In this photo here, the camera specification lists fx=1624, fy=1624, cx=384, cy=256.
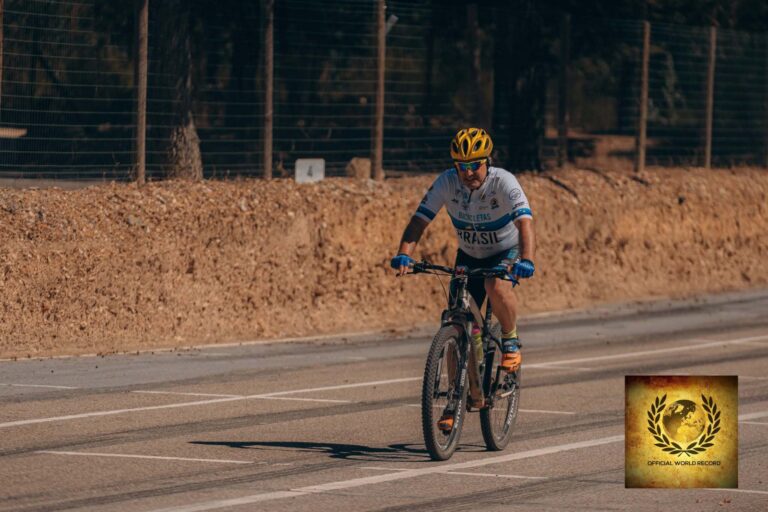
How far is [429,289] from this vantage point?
2152 centimetres

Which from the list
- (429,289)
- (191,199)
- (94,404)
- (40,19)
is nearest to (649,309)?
(429,289)

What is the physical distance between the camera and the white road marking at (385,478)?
9.23 m

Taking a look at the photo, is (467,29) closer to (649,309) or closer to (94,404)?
(649,309)

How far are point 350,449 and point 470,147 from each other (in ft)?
7.47

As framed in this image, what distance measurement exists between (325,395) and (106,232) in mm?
4571

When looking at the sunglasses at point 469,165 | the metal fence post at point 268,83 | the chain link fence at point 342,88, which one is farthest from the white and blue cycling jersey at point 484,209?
the metal fence post at point 268,83

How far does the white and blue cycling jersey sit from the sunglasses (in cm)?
12

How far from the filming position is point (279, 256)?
19.8 metres

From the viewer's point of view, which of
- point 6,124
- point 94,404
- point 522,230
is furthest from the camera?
point 6,124

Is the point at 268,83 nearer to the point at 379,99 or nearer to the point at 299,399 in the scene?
the point at 379,99

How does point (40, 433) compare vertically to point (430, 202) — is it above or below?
below

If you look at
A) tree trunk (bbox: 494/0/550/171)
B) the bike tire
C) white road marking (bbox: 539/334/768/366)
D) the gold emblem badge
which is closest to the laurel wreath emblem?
the gold emblem badge

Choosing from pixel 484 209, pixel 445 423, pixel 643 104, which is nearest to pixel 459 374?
pixel 445 423

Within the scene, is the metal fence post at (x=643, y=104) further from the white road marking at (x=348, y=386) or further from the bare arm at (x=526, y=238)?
the bare arm at (x=526, y=238)
